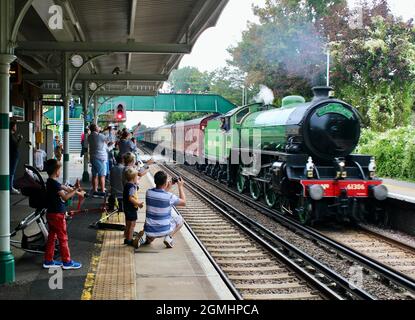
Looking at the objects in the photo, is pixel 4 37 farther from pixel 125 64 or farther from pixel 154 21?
pixel 125 64

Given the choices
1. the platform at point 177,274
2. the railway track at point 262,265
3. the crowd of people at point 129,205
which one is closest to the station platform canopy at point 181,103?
the railway track at point 262,265

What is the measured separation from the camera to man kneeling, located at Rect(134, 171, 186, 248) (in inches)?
294

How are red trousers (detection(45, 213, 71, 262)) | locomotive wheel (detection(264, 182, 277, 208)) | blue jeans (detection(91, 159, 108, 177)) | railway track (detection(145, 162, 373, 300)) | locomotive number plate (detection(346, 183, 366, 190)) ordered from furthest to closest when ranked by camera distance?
locomotive wheel (detection(264, 182, 277, 208)) < blue jeans (detection(91, 159, 108, 177)) < locomotive number plate (detection(346, 183, 366, 190)) < railway track (detection(145, 162, 373, 300)) < red trousers (detection(45, 213, 71, 262))

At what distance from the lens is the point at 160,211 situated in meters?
7.58

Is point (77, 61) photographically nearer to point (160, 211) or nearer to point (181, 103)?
point (160, 211)

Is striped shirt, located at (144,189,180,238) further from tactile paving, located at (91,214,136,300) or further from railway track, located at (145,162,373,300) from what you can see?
railway track, located at (145,162,373,300)

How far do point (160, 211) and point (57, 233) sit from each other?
71.5 inches

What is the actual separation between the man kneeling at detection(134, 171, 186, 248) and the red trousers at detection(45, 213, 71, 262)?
157 centimetres

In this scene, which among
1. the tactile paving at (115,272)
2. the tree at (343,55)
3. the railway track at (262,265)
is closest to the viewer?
the tactile paving at (115,272)

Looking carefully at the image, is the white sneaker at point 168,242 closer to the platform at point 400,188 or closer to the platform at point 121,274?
the platform at point 121,274

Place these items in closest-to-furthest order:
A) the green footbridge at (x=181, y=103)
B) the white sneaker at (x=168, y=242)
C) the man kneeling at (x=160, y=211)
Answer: the man kneeling at (x=160, y=211) < the white sneaker at (x=168, y=242) < the green footbridge at (x=181, y=103)

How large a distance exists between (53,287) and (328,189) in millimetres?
6564

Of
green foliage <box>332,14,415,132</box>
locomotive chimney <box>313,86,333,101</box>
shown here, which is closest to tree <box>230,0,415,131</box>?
green foliage <box>332,14,415,132</box>

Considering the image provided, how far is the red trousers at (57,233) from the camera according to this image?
607cm
